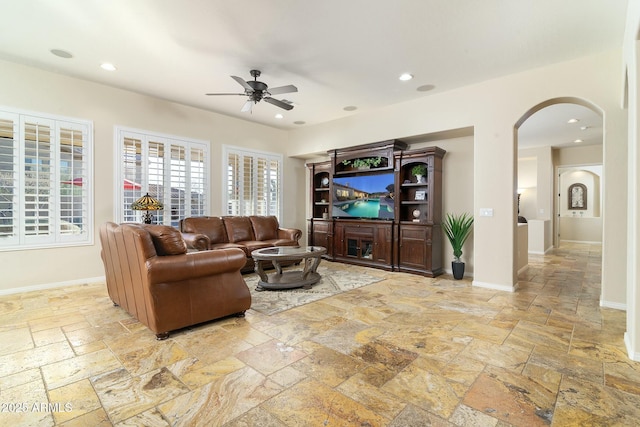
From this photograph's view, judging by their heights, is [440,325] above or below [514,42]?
below

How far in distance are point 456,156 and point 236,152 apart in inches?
171

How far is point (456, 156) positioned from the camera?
541 centimetres

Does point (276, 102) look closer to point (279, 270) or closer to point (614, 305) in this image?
point (279, 270)

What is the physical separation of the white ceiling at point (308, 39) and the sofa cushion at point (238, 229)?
2410mm

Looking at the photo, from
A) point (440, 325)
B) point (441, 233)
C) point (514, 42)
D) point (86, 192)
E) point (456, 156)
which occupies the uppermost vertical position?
point (514, 42)

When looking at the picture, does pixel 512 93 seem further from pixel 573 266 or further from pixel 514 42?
pixel 573 266

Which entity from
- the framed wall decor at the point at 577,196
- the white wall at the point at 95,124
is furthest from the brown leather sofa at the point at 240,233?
the framed wall decor at the point at 577,196

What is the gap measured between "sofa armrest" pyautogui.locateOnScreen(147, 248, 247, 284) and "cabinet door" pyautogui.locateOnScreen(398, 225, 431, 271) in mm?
3286

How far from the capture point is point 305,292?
164 inches

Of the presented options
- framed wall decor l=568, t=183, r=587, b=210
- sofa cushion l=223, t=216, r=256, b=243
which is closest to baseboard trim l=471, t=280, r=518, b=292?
sofa cushion l=223, t=216, r=256, b=243

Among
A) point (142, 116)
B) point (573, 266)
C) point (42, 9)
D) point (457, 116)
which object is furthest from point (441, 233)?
point (42, 9)

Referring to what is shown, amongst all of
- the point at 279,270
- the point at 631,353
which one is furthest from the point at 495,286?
the point at 279,270

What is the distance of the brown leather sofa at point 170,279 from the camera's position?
2646mm

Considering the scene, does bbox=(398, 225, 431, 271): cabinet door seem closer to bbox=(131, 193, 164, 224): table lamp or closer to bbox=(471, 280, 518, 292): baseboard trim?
bbox=(471, 280, 518, 292): baseboard trim
